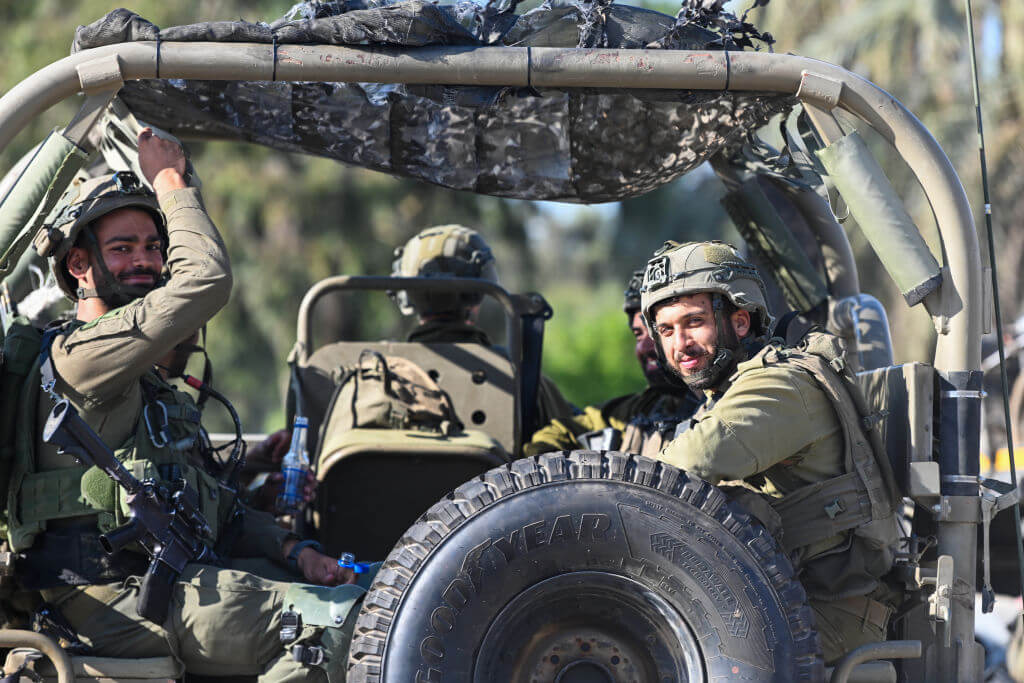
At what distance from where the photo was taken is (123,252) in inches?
139

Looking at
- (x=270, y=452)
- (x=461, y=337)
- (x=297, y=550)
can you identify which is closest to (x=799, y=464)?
(x=297, y=550)

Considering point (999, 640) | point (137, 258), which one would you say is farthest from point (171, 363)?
point (999, 640)

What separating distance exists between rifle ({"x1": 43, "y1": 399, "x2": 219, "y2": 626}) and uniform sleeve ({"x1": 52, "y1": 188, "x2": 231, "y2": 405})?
0.51ft

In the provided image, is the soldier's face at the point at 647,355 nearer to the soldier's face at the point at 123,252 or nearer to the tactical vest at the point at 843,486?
the tactical vest at the point at 843,486

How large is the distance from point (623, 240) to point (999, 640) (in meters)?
23.6

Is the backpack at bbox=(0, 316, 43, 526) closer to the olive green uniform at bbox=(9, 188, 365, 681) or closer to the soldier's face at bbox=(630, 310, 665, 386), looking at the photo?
the olive green uniform at bbox=(9, 188, 365, 681)

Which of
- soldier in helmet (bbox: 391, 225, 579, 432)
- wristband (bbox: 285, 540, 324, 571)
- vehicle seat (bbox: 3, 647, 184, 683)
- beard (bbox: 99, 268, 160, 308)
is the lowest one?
vehicle seat (bbox: 3, 647, 184, 683)

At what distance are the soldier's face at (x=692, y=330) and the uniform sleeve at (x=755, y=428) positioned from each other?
0.76ft

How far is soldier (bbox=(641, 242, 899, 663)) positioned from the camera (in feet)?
9.93

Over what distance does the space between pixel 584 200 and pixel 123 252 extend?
4.72ft

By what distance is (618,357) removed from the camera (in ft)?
78.5

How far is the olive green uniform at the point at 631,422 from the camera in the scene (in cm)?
423

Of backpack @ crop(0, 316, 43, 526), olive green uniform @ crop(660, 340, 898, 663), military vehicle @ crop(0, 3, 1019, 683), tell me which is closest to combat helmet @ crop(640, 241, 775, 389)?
olive green uniform @ crop(660, 340, 898, 663)

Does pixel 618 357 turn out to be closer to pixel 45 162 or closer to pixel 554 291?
pixel 554 291
